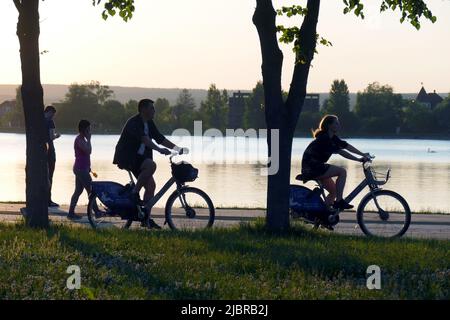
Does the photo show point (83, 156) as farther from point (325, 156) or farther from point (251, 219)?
point (325, 156)

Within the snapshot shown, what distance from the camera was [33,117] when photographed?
12.2m

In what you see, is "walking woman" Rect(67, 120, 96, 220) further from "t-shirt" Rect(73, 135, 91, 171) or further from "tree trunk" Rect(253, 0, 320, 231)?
"tree trunk" Rect(253, 0, 320, 231)

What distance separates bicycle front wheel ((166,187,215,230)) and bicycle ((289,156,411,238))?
3.80 ft

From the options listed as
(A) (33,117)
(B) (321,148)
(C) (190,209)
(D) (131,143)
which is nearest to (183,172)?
(C) (190,209)

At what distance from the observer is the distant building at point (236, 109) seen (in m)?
160

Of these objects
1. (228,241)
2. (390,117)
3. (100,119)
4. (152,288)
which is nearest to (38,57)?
(228,241)

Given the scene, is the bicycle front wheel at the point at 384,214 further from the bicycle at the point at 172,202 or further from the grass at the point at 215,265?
the bicycle at the point at 172,202

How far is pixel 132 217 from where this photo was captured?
1270 cm

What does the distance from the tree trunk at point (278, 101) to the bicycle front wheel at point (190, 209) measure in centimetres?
114

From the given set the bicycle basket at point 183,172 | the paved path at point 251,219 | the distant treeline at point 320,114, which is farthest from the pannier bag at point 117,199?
the distant treeline at point 320,114

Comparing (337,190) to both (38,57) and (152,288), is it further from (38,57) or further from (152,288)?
(152,288)

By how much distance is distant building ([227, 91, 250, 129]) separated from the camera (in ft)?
525
